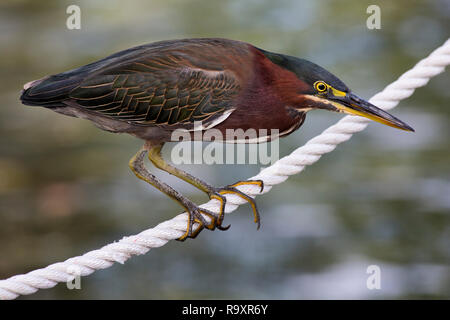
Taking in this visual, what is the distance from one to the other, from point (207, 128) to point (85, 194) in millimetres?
2527

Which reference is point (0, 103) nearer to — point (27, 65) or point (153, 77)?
point (27, 65)

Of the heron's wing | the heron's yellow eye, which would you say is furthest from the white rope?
the heron's wing

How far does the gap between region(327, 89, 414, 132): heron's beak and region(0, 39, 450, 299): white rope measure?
0.04 m

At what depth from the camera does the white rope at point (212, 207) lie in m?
1.75

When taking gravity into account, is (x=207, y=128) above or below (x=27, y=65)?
below

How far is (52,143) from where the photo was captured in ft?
14.0

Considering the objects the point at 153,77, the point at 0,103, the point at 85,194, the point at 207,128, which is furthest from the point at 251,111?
the point at 0,103

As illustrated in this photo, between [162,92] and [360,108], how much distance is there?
25.8 inches

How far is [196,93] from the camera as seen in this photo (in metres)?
1.95

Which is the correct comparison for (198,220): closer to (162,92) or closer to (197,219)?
(197,219)

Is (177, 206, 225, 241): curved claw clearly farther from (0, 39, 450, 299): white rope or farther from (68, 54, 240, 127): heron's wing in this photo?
(68, 54, 240, 127): heron's wing

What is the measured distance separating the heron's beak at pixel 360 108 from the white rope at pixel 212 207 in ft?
0.13

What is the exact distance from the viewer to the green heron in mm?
1947

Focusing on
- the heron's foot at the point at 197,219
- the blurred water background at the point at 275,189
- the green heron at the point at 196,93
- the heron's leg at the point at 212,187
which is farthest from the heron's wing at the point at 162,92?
the blurred water background at the point at 275,189
